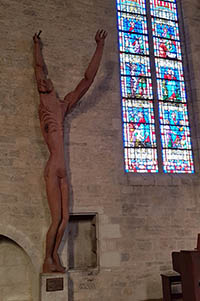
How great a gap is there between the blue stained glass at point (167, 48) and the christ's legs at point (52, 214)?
3456 mm

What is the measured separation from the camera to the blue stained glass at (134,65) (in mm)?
5938

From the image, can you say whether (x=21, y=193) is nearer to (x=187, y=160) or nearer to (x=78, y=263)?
(x=78, y=263)

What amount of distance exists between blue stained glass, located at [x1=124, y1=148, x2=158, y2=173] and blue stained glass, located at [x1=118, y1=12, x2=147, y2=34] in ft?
8.14

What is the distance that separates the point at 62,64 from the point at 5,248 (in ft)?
10.4

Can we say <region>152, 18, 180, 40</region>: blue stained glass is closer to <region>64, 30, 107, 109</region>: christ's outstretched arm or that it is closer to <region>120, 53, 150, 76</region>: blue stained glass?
<region>120, 53, 150, 76</region>: blue stained glass

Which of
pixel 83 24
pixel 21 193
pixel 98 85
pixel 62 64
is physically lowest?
pixel 21 193

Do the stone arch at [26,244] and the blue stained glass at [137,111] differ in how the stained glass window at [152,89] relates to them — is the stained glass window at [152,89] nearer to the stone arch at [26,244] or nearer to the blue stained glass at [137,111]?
the blue stained glass at [137,111]

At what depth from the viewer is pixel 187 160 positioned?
18.7 ft

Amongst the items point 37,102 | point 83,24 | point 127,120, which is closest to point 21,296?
point 37,102

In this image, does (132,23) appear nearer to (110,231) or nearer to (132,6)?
(132,6)

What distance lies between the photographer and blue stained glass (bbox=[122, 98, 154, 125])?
5673 millimetres

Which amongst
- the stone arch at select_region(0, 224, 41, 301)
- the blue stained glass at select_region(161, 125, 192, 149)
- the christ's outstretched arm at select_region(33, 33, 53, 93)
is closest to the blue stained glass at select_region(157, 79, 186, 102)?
the blue stained glass at select_region(161, 125, 192, 149)

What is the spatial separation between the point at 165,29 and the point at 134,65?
1201mm

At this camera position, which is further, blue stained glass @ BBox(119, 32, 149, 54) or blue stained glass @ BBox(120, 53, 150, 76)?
blue stained glass @ BBox(119, 32, 149, 54)
